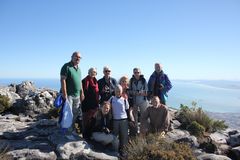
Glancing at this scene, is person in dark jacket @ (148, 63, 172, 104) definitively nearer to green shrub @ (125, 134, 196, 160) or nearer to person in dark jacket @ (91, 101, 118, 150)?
person in dark jacket @ (91, 101, 118, 150)

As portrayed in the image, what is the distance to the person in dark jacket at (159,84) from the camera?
400 inches

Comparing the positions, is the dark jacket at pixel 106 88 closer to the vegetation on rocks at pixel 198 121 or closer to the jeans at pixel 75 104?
the jeans at pixel 75 104

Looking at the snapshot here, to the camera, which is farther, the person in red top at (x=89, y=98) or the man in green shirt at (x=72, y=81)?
the person in red top at (x=89, y=98)

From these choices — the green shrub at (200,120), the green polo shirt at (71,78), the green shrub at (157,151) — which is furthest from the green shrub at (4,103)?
the green shrub at (200,120)

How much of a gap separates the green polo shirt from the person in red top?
0.40 meters

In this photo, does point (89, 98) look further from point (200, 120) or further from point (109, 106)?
point (200, 120)

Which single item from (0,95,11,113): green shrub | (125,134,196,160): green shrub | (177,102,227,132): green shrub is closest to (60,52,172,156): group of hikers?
(125,134,196,160): green shrub

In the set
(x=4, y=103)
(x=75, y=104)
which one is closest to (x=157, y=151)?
(x=75, y=104)

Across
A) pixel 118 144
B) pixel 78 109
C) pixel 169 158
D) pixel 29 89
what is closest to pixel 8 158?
pixel 78 109

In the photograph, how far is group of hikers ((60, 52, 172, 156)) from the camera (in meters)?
8.30

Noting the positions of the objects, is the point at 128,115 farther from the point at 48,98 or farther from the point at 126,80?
the point at 48,98

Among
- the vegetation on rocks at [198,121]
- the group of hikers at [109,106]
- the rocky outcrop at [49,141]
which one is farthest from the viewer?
the vegetation on rocks at [198,121]

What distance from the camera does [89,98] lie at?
8867 millimetres

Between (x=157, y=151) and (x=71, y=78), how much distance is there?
11.3ft
